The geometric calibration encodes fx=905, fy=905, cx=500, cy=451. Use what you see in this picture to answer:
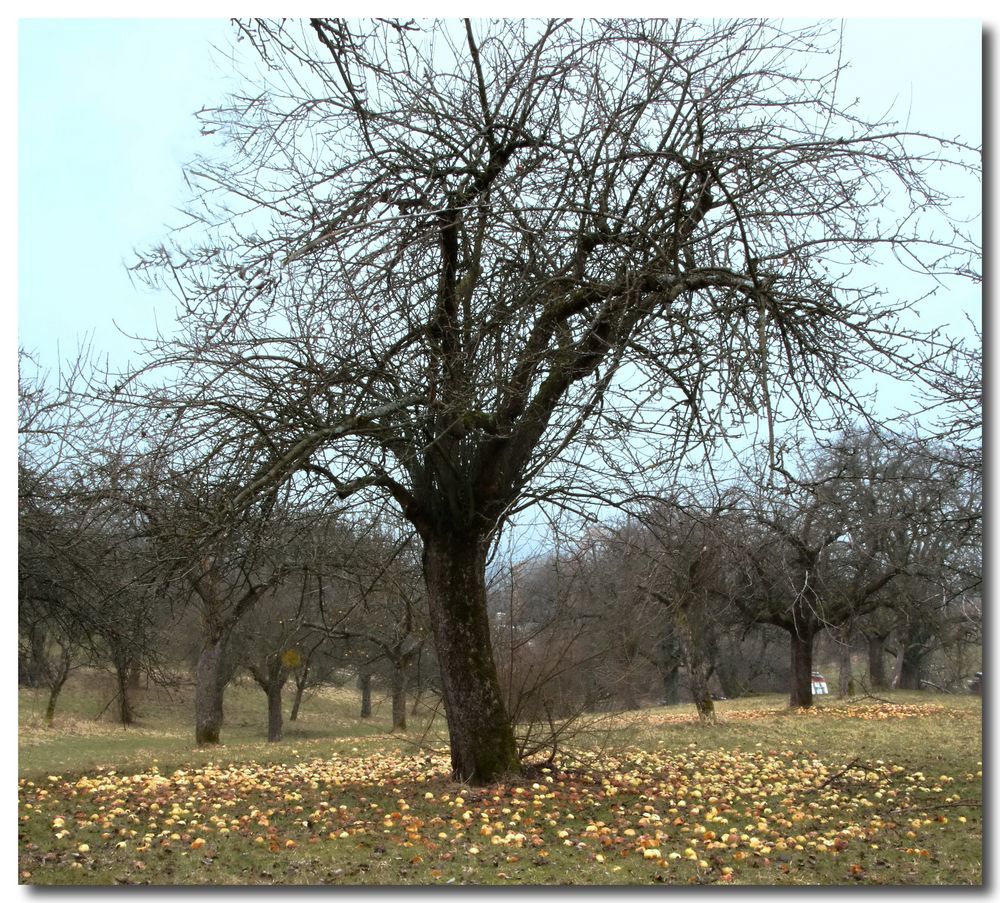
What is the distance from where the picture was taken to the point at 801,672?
64.2ft

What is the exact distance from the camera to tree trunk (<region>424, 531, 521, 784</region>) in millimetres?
7230

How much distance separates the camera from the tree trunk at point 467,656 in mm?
7230

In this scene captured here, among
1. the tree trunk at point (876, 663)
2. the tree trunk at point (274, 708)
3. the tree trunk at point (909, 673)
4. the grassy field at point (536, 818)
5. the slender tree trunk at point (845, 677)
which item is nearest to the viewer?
the grassy field at point (536, 818)

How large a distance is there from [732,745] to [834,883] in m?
6.40

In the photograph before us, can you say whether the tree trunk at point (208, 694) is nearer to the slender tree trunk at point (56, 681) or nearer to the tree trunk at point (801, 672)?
the slender tree trunk at point (56, 681)

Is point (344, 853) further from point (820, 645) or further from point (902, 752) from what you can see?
point (820, 645)

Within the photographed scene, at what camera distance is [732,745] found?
422 inches

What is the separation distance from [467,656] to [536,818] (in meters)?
1.51

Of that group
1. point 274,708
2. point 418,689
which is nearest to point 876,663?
point 274,708

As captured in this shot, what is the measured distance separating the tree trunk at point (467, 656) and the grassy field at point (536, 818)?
266 mm

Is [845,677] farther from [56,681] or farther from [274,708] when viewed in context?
[56,681]

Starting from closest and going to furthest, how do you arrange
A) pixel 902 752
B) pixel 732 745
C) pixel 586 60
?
pixel 586 60
pixel 902 752
pixel 732 745

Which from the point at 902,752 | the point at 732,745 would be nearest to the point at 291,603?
the point at 732,745

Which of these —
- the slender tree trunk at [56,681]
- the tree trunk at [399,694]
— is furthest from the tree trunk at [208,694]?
the tree trunk at [399,694]
